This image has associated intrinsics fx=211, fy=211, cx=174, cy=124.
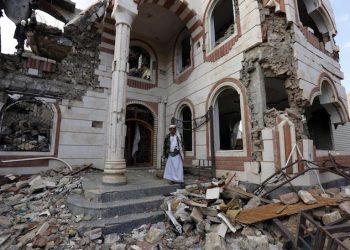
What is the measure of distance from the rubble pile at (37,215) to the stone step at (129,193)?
0.54 m

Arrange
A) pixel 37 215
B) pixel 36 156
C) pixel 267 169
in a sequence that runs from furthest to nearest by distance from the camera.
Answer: pixel 36 156, pixel 267 169, pixel 37 215

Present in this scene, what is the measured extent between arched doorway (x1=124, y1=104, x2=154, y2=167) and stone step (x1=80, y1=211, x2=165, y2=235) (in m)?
5.21

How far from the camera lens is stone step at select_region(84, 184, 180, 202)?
4.36 metres

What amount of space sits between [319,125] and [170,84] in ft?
22.7

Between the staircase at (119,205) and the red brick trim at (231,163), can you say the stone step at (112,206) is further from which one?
the red brick trim at (231,163)

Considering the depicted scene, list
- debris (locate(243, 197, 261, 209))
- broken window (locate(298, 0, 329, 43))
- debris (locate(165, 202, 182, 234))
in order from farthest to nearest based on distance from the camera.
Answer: broken window (locate(298, 0, 329, 43)) → debris (locate(243, 197, 261, 209)) → debris (locate(165, 202, 182, 234))

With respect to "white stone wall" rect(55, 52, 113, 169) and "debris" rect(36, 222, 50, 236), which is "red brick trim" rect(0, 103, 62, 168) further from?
"debris" rect(36, 222, 50, 236)

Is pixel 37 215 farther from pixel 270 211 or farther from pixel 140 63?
pixel 140 63

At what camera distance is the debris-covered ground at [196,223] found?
10.8ft

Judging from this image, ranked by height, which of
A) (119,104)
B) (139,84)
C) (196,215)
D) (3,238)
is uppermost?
(139,84)

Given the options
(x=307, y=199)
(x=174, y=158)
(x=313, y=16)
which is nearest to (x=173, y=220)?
(x=174, y=158)

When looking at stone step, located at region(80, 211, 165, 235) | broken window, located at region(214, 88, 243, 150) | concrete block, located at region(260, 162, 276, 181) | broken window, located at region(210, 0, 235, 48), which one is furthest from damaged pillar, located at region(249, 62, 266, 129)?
stone step, located at region(80, 211, 165, 235)

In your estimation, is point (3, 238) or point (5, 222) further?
A: point (5, 222)

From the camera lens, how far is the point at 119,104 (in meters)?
5.62
